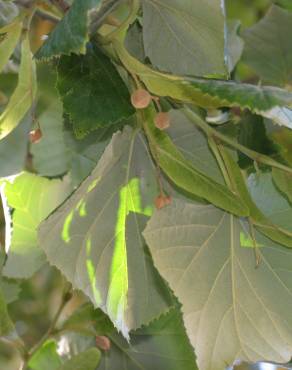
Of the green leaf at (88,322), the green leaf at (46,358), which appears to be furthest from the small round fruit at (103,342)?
the green leaf at (46,358)

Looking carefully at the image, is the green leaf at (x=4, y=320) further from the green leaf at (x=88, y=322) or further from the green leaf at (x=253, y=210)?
the green leaf at (x=253, y=210)

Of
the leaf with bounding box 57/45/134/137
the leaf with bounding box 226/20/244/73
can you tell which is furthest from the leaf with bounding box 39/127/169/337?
the leaf with bounding box 226/20/244/73

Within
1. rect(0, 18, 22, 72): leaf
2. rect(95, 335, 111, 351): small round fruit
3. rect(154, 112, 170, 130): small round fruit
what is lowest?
rect(95, 335, 111, 351): small round fruit

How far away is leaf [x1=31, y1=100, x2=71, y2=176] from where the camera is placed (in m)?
0.96

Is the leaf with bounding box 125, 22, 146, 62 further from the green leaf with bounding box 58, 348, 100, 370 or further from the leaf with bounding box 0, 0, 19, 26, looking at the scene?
the green leaf with bounding box 58, 348, 100, 370

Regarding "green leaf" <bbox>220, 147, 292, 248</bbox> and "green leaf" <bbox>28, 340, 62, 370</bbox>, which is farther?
"green leaf" <bbox>28, 340, 62, 370</bbox>

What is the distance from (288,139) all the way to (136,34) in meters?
0.19

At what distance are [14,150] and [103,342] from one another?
24 centimetres

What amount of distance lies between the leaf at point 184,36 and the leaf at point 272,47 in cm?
33

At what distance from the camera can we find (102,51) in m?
0.73

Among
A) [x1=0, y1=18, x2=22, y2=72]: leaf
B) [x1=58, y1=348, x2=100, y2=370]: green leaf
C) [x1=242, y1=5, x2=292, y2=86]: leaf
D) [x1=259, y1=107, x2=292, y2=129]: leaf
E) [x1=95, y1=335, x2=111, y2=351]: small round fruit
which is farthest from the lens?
[x1=242, y1=5, x2=292, y2=86]: leaf

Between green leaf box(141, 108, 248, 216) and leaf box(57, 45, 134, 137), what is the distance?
3cm

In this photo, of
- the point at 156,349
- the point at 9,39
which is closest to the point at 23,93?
the point at 9,39

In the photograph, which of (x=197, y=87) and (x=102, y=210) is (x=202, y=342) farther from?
(x=197, y=87)
